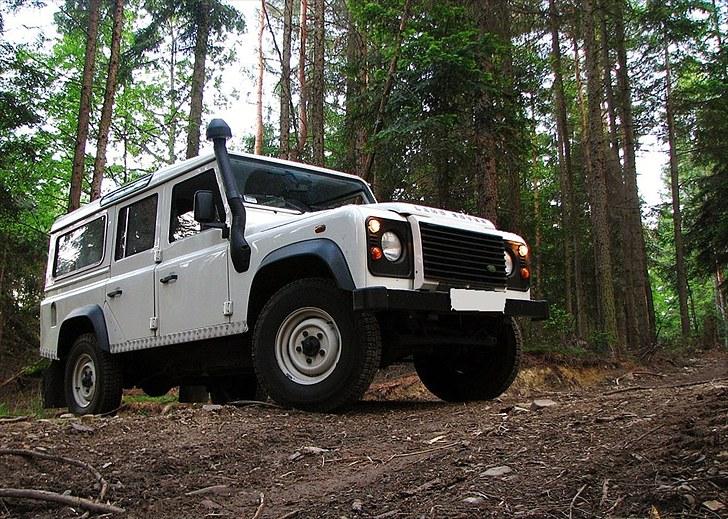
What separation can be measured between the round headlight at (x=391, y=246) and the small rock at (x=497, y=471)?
6.98 feet

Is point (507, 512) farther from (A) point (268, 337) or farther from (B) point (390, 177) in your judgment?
(B) point (390, 177)

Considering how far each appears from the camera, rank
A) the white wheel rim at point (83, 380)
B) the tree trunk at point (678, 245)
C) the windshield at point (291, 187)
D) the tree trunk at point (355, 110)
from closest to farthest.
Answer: the windshield at point (291, 187)
the white wheel rim at point (83, 380)
the tree trunk at point (355, 110)
the tree trunk at point (678, 245)

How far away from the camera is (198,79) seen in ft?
63.4

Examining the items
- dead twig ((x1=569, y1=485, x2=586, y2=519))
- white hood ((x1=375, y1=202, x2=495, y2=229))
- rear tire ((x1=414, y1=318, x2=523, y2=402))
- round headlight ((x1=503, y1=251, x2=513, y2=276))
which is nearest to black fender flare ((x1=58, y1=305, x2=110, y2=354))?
rear tire ((x1=414, y1=318, x2=523, y2=402))

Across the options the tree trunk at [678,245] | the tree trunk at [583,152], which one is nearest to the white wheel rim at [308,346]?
the tree trunk at [583,152]

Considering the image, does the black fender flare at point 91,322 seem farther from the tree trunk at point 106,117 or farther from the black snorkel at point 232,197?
the tree trunk at point 106,117

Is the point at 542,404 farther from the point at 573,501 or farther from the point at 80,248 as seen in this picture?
the point at 80,248

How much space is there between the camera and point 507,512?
2227mm

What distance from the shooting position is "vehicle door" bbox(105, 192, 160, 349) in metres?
6.38

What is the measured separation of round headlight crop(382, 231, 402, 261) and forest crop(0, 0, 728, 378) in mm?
5097

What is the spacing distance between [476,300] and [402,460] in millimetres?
1938

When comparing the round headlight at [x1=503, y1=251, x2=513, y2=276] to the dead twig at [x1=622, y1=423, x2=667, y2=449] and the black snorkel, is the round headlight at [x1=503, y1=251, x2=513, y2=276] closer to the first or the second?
the black snorkel

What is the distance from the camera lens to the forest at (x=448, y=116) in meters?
10.1

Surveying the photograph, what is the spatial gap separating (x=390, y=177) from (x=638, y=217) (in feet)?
35.8
